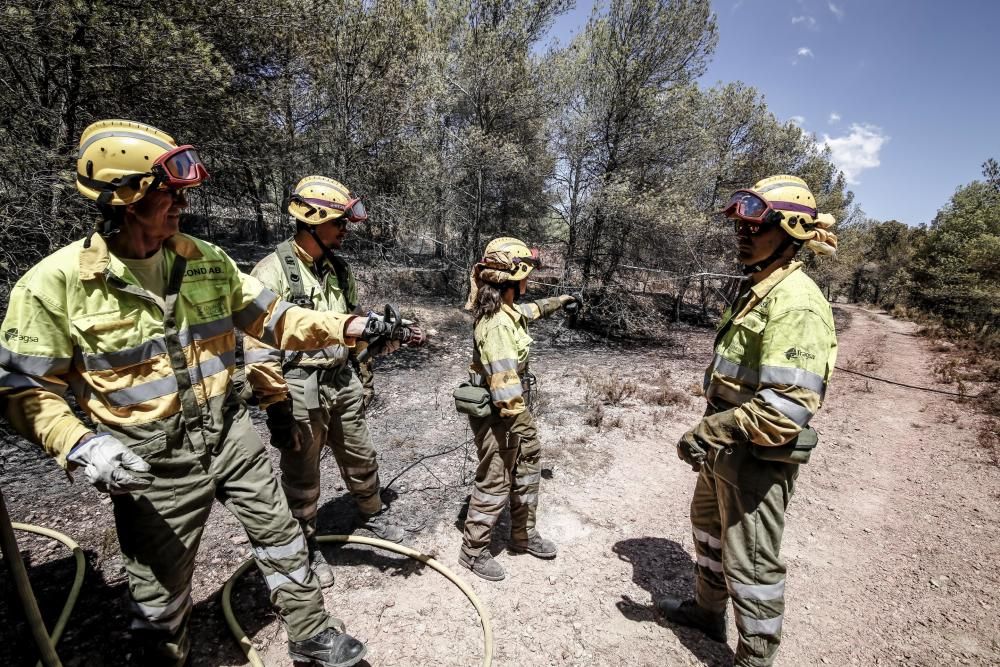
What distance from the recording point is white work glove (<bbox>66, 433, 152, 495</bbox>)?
164cm

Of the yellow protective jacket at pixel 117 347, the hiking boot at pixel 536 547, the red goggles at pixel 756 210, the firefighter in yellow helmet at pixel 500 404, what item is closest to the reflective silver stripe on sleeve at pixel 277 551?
the yellow protective jacket at pixel 117 347

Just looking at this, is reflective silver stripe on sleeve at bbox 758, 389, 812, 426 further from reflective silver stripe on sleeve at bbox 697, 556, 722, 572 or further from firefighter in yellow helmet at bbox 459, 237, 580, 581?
firefighter in yellow helmet at bbox 459, 237, 580, 581

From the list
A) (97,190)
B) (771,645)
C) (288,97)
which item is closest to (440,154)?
(288,97)

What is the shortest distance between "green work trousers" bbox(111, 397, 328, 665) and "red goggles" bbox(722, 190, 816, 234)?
293cm

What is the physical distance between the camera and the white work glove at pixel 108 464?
1640 mm

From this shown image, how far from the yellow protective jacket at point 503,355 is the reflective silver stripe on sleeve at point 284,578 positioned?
4.94 ft

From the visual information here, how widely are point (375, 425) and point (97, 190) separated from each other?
4797 millimetres

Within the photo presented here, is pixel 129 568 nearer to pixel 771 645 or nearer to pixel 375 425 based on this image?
pixel 771 645

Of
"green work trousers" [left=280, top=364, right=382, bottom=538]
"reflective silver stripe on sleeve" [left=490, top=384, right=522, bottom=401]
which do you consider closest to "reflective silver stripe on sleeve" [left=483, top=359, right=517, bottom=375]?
"reflective silver stripe on sleeve" [left=490, top=384, right=522, bottom=401]

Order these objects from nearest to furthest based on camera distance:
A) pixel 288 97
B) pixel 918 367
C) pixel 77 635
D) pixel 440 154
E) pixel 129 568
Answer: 1. pixel 129 568
2. pixel 77 635
3. pixel 288 97
4. pixel 918 367
5. pixel 440 154

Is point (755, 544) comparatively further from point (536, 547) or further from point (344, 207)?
point (344, 207)

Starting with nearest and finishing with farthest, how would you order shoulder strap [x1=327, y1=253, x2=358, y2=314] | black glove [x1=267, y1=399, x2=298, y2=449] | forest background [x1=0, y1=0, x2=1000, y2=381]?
black glove [x1=267, y1=399, x2=298, y2=449] < shoulder strap [x1=327, y1=253, x2=358, y2=314] < forest background [x1=0, y1=0, x2=1000, y2=381]

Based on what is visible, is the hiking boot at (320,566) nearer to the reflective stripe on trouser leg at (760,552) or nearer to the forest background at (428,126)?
the reflective stripe on trouser leg at (760,552)

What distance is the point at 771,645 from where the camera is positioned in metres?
2.35
